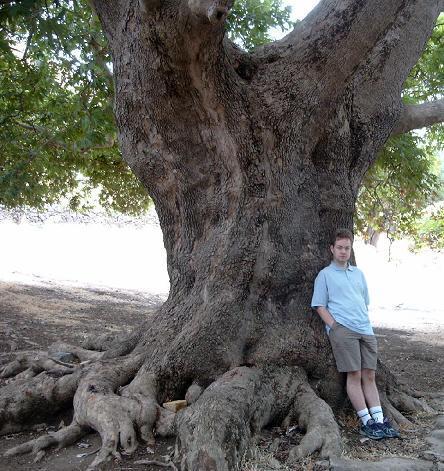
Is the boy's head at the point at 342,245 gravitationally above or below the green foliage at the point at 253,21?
below

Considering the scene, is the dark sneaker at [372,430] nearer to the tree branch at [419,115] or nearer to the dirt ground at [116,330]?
the dirt ground at [116,330]

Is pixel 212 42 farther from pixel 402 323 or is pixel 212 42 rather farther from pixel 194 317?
pixel 402 323

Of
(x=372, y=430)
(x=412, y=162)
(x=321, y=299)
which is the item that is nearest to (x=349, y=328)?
(x=321, y=299)

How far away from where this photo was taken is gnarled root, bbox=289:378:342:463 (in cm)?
393

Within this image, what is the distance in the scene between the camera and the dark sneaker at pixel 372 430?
14.6ft

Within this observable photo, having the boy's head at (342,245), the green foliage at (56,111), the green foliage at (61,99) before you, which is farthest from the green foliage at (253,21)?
the boy's head at (342,245)

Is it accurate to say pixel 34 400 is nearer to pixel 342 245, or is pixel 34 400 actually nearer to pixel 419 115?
pixel 342 245

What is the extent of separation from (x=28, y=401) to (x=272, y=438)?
211 cm

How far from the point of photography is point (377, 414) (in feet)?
15.1

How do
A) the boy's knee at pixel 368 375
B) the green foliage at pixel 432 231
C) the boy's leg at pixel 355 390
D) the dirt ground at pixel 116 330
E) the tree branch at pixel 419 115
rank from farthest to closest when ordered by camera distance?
1. the green foliage at pixel 432 231
2. the tree branch at pixel 419 115
3. the boy's knee at pixel 368 375
4. the boy's leg at pixel 355 390
5. the dirt ground at pixel 116 330

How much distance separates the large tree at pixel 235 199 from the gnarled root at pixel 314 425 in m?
0.02

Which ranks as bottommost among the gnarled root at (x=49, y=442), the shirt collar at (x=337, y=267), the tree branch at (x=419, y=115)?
the gnarled root at (x=49, y=442)

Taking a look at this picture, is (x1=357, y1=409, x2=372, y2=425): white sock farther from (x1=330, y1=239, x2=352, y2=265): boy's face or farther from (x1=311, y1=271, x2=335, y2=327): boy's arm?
(x1=330, y1=239, x2=352, y2=265): boy's face

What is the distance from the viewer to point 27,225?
32562 mm
